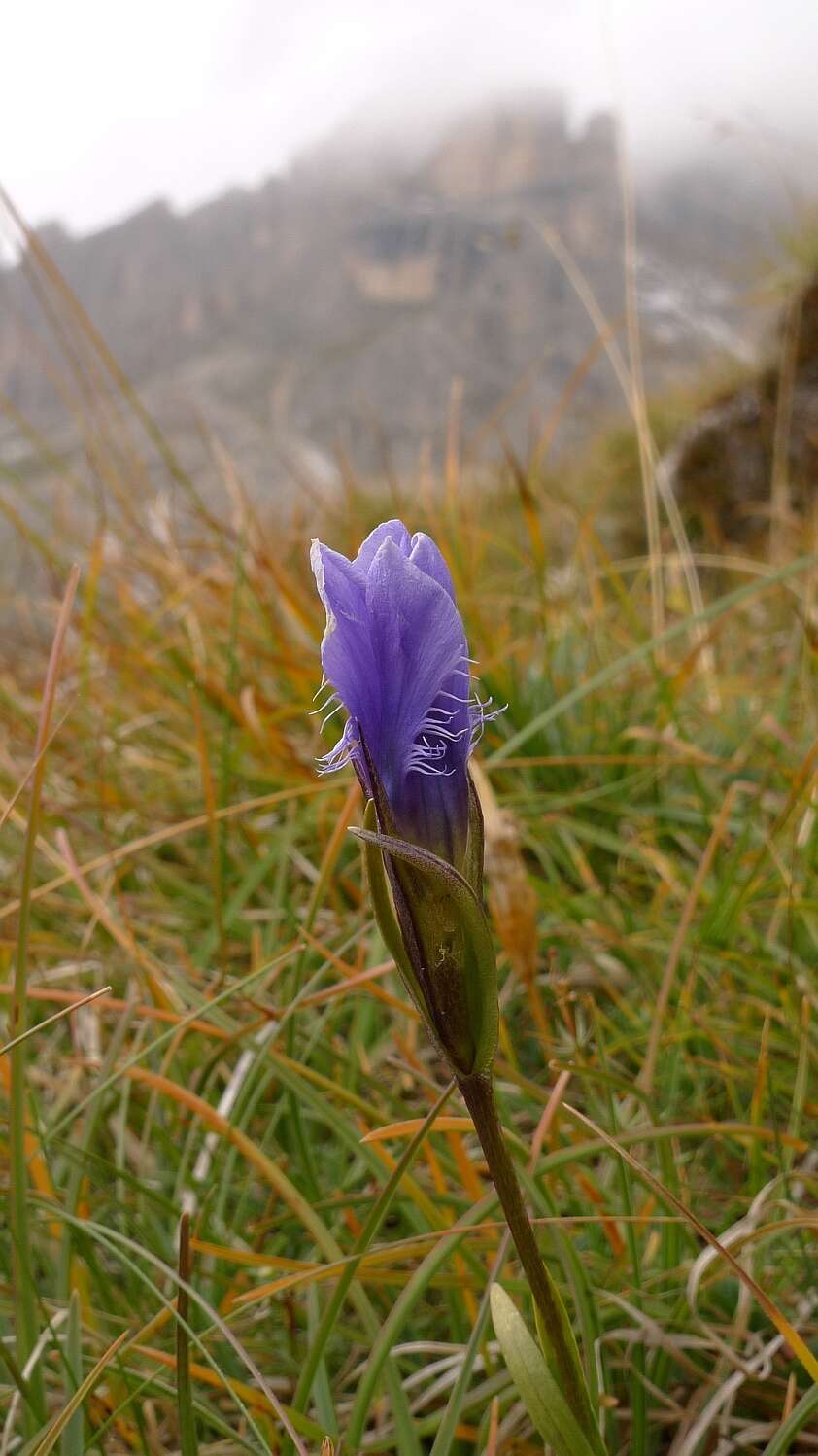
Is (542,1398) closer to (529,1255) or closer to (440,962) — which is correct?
(529,1255)

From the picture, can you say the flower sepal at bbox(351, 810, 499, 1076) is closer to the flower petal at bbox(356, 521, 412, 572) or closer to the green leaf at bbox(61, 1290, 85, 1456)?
the flower petal at bbox(356, 521, 412, 572)

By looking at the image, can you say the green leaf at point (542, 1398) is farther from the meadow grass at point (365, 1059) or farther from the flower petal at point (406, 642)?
the flower petal at point (406, 642)

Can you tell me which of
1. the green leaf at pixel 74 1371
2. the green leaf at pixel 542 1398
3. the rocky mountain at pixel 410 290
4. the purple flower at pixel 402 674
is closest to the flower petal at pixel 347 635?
the purple flower at pixel 402 674

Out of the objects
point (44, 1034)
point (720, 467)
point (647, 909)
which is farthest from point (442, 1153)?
point (720, 467)

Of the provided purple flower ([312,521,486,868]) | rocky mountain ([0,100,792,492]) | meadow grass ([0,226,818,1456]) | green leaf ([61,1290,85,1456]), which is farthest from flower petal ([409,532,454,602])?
rocky mountain ([0,100,792,492])

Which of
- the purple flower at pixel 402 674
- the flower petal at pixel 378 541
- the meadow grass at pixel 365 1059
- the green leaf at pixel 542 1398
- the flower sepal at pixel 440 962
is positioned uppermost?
the flower petal at pixel 378 541

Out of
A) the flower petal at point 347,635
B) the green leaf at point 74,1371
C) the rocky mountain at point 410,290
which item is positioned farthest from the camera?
the rocky mountain at point 410,290

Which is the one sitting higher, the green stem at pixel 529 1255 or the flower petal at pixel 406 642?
the flower petal at pixel 406 642

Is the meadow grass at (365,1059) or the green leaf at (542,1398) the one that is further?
the meadow grass at (365,1059)

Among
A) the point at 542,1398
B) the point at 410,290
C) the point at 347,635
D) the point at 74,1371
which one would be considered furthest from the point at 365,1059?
the point at 410,290
